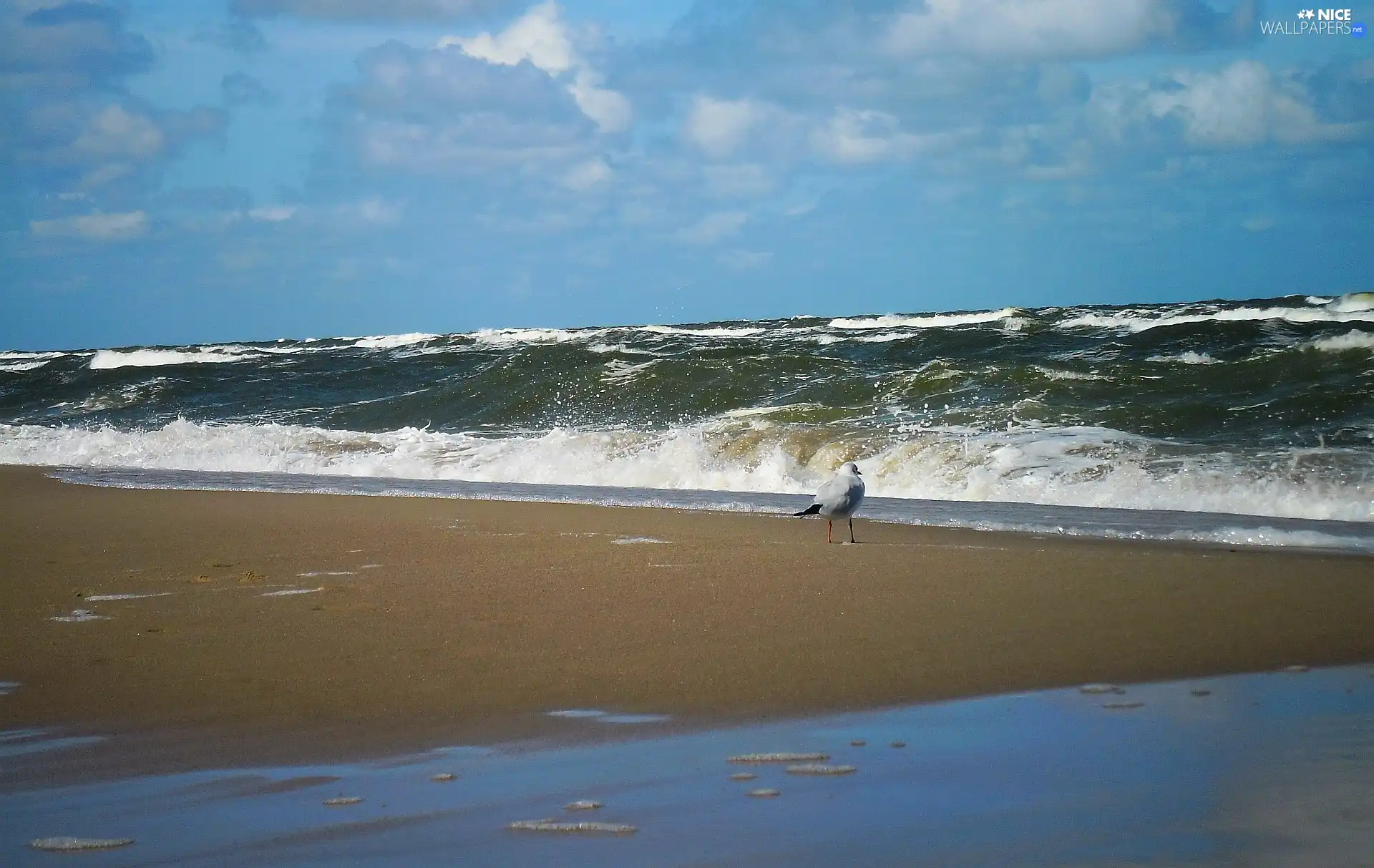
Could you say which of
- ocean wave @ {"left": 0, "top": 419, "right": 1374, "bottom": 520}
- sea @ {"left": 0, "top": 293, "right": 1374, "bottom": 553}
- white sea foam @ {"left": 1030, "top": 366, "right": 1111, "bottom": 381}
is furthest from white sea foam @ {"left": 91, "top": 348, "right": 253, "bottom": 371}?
white sea foam @ {"left": 1030, "top": 366, "right": 1111, "bottom": 381}

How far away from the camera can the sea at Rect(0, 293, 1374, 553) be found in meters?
9.09

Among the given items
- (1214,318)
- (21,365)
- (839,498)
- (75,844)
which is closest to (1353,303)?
(1214,318)

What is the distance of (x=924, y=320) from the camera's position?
31.0 meters

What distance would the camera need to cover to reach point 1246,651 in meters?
4.29

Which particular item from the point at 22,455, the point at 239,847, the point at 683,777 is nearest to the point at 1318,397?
the point at 683,777

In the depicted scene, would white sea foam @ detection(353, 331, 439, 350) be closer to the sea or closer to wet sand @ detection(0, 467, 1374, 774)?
the sea

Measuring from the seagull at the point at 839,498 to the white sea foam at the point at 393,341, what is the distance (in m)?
24.8

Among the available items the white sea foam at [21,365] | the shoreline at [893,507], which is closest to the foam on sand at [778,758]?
the shoreline at [893,507]

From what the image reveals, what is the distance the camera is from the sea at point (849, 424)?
909 centimetres

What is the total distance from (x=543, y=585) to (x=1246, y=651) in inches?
112

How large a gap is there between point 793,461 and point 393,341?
2470 cm

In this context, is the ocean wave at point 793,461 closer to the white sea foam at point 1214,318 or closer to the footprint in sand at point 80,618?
the footprint in sand at point 80,618

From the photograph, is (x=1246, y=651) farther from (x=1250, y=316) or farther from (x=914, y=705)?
(x=1250, y=316)

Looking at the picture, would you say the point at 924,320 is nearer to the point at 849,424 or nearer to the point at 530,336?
the point at 530,336
